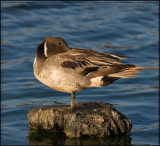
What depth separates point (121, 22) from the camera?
18.2 meters

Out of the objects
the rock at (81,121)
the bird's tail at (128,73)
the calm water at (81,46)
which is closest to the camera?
the bird's tail at (128,73)

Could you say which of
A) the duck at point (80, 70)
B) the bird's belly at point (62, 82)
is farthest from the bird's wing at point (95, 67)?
the bird's belly at point (62, 82)

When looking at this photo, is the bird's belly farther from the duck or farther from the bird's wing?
the bird's wing

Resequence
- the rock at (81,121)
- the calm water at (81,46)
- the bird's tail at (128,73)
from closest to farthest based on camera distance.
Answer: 1. the bird's tail at (128,73)
2. the rock at (81,121)
3. the calm water at (81,46)

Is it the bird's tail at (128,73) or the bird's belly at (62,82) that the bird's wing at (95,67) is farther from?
the bird's belly at (62,82)

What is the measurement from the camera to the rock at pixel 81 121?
25.6ft

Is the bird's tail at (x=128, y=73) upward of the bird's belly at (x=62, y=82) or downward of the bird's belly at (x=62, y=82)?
upward

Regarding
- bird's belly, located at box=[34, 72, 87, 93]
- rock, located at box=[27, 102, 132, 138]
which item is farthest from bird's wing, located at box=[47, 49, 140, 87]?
rock, located at box=[27, 102, 132, 138]

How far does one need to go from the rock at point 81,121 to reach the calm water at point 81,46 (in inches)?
6.2

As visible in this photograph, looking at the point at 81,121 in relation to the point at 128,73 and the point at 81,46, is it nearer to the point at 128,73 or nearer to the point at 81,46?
the point at 128,73

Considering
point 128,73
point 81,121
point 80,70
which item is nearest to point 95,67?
point 80,70

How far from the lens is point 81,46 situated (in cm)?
1517

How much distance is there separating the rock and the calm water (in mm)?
157

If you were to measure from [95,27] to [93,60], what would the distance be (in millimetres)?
9746
